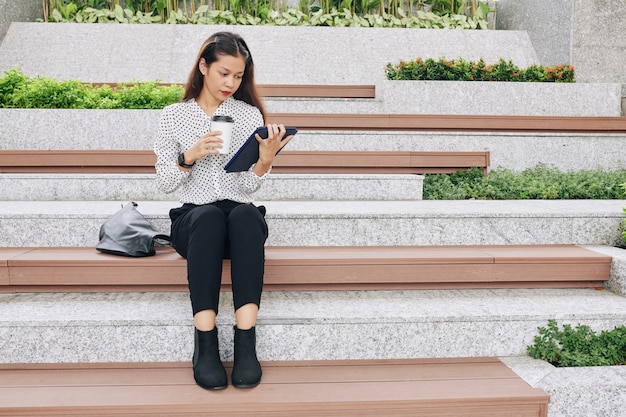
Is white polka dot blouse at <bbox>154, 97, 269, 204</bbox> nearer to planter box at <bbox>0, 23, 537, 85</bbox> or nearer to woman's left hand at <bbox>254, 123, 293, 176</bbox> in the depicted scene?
woman's left hand at <bbox>254, 123, 293, 176</bbox>

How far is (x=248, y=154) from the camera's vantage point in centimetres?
214

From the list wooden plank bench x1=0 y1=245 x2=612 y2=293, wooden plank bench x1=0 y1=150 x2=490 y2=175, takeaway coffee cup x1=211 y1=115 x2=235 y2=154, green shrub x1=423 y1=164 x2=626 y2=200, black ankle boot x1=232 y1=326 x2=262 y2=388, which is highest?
takeaway coffee cup x1=211 y1=115 x2=235 y2=154

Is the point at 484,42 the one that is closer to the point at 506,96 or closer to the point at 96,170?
the point at 506,96

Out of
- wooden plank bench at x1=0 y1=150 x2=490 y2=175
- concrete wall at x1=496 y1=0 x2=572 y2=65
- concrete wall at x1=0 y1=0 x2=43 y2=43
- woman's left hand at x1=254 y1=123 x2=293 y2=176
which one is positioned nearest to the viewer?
woman's left hand at x1=254 y1=123 x2=293 y2=176

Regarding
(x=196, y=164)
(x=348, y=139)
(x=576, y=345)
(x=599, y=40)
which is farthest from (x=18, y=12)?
(x=576, y=345)

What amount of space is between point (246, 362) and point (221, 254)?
1.37 ft

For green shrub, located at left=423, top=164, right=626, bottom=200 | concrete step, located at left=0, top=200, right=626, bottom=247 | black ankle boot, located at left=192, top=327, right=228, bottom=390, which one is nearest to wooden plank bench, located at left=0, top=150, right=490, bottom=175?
green shrub, located at left=423, top=164, right=626, bottom=200

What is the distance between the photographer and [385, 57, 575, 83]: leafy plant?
5.25 metres

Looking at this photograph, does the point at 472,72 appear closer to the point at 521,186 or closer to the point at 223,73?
the point at 521,186

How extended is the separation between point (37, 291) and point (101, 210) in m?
0.58

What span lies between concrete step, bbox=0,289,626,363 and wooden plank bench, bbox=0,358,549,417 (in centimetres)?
6

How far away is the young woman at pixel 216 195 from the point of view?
6.57 ft

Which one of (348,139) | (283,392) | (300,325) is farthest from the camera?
(348,139)

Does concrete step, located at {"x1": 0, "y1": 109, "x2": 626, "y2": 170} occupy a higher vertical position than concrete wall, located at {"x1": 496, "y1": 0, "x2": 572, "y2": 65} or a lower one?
lower
